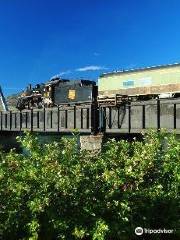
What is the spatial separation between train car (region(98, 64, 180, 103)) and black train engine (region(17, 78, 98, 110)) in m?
2.38

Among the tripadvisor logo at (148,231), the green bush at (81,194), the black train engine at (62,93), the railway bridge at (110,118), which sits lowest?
the tripadvisor logo at (148,231)

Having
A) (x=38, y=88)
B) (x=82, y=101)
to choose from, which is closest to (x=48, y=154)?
(x=82, y=101)

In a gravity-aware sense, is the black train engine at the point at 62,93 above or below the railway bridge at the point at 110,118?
above

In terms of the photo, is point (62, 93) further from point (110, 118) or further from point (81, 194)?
point (81, 194)

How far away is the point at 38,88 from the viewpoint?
226ft

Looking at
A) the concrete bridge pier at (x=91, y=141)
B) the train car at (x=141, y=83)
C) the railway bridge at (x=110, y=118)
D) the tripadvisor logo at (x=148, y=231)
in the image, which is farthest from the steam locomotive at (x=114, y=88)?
Answer: the tripadvisor logo at (x=148, y=231)

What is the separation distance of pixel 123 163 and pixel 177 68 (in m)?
35.5

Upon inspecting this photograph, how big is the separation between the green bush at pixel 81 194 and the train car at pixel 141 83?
33.3 metres

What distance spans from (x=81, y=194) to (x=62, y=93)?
50918 mm

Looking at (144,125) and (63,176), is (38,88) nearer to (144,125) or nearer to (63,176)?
(144,125)

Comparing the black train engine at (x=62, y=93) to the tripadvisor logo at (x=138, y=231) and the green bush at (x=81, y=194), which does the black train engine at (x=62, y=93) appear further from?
the tripadvisor logo at (x=138, y=231)

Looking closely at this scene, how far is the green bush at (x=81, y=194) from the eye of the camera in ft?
37.3

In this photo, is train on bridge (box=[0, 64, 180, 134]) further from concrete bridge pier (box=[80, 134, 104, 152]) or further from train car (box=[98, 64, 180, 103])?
concrete bridge pier (box=[80, 134, 104, 152])

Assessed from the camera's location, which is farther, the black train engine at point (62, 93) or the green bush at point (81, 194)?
the black train engine at point (62, 93)
